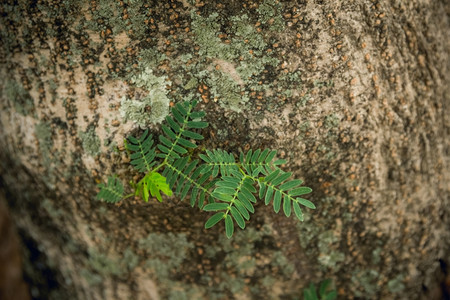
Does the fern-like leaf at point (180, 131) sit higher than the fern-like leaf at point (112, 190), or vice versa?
the fern-like leaf at point (180, 131)

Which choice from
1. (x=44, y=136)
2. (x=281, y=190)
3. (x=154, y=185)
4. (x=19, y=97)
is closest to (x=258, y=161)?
(x=281, y=190)

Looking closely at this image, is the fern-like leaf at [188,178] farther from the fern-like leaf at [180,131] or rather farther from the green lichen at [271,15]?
the green lichen at [271,15]

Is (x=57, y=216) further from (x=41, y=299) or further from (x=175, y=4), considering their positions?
(x=175, y=4)

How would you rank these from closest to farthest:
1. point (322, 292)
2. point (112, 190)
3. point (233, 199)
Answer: point (233, 199)
point (112, 190)
point (322, 292)

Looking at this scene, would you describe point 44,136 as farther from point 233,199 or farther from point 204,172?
point 233,199

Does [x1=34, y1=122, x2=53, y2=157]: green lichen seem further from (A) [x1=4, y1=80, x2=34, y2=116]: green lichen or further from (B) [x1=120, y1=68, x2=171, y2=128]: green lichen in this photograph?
(B) [x1=120, y1=68, x2=171, y2=128]: green lichen

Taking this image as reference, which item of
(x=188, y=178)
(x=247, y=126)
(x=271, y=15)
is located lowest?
(x=188, y=178)

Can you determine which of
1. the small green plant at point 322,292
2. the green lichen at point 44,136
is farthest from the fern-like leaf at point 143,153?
the small green plant at point 322,292
